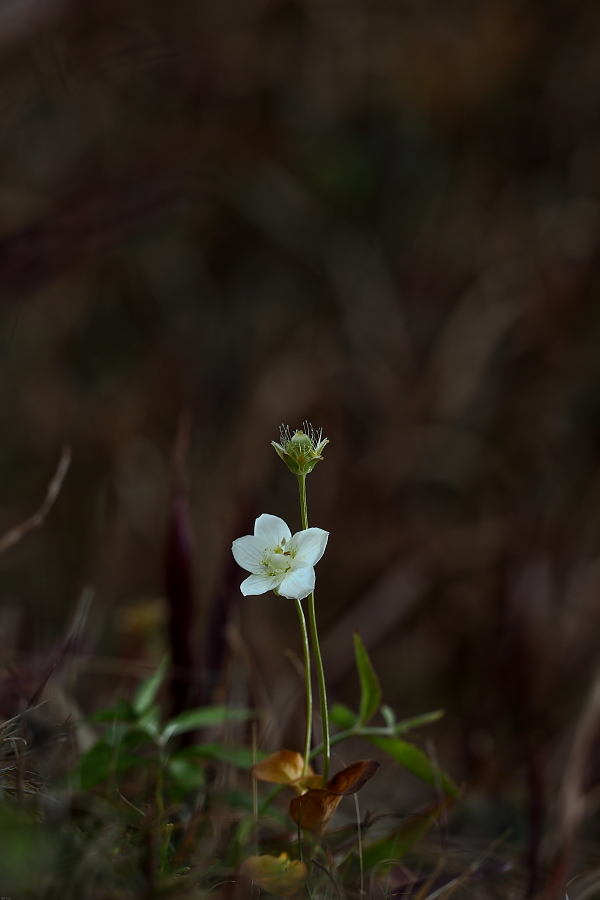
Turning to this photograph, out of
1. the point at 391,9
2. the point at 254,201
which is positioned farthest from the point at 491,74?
the point at 254,201

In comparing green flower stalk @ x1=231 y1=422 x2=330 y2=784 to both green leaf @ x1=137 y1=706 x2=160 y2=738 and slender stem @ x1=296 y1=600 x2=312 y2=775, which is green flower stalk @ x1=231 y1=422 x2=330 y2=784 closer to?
slender stem @ x1=296 y1=600 x2=312 y2=775

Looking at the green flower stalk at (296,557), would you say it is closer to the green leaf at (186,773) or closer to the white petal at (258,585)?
the white petal at (258,585)

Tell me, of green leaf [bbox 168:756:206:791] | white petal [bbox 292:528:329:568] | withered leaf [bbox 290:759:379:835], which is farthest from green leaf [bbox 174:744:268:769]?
white petal [bbox 292:528:329:568]

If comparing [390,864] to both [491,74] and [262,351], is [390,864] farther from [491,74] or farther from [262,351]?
[491,74]

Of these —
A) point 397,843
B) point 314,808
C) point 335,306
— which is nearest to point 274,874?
point 314,808

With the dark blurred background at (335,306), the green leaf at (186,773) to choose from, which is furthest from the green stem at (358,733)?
the dark blurred background at (335,306)

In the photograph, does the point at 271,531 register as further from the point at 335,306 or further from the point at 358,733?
the point at 335,306
